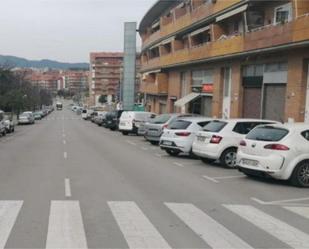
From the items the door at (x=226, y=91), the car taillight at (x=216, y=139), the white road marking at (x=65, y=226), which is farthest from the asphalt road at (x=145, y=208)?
the door at (x=226, y=91)

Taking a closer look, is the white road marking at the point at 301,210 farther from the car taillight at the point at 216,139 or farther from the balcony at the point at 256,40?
the balcony at the point at 256,40

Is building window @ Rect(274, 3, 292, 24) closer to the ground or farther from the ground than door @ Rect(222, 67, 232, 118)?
farther from the ground

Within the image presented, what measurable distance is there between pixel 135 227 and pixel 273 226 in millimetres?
2168

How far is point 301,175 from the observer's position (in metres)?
12.9

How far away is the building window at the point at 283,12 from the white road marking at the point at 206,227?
19578 mm

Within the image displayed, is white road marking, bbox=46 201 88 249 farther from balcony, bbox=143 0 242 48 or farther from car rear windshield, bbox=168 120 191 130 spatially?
balcony, bbox=143 0 242 48

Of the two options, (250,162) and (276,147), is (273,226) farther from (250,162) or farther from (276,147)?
(250,162)

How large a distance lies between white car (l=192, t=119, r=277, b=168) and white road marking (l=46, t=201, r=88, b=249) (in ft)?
24.8

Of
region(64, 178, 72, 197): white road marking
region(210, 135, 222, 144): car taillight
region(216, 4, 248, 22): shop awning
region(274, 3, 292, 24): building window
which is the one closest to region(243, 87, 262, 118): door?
region(274, 3, 292, 24): building window


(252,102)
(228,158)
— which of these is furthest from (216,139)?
(252,102)

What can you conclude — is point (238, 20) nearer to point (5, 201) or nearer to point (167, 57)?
point (167, 57)

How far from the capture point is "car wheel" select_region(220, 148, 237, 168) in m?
16.5

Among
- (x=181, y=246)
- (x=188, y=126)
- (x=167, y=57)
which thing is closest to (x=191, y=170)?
(x=188, y=126)

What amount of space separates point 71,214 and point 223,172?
771cm
